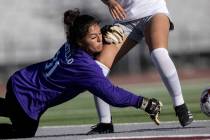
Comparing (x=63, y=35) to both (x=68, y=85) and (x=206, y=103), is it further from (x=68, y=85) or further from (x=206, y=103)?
(x=68, y=85)

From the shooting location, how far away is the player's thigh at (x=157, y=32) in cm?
723

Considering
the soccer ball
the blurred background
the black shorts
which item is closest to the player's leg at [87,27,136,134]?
the black shorts

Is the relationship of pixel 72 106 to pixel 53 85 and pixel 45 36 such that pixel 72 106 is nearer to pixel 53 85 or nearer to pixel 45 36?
pixel 53 85

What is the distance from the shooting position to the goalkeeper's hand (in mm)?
7281

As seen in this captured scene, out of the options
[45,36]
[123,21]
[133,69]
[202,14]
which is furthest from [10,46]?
[123,21]

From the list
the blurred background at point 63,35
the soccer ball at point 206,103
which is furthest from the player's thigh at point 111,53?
the blurred background at point 63,35

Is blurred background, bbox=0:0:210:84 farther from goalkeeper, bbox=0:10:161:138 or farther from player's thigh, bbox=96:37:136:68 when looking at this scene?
goalkeeper, bbox=0:10:161:138

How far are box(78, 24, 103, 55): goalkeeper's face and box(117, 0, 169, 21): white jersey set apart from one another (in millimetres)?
502

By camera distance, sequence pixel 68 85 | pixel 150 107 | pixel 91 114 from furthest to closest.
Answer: pixel 91 114 → pixel 68 85 → pixel 150 107

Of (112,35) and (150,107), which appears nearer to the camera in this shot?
(150,107)

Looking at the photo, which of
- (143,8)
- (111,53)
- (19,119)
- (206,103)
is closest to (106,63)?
(111,53)

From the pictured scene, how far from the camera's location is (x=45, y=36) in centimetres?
2598

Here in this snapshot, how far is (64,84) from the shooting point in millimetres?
6977

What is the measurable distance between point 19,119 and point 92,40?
0.89 meters
